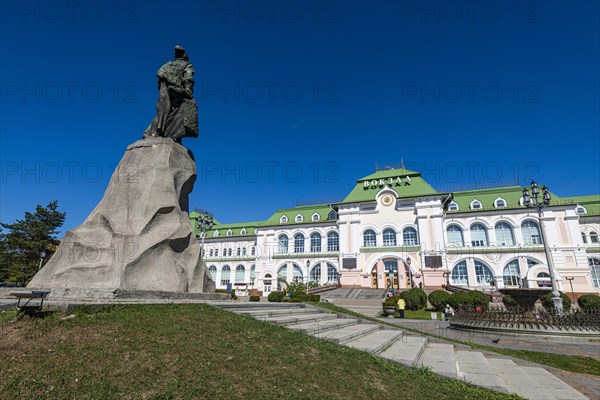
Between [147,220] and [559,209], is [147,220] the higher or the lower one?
the lower one

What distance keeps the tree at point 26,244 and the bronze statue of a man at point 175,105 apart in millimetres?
32714

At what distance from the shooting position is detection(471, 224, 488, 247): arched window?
41125 mm

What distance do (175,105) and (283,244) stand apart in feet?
138

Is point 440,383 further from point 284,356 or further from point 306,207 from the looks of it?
point 306,207

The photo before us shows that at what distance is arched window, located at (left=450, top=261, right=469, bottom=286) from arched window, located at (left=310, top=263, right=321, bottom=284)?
713 inches

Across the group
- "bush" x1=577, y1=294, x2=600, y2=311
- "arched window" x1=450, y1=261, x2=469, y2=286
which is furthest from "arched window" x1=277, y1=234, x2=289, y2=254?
"bush" x1=577, y1=294, x2=600, y2=311

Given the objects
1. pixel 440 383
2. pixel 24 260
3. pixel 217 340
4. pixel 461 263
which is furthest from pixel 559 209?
pixel 24 260

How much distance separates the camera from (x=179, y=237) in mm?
9500

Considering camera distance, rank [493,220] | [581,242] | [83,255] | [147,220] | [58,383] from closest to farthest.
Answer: [58,383] < [83,255] < [147,220] < [581,242] < [493,220]

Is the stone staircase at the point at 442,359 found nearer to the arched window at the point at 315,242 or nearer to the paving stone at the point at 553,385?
the paving stone at the point at 553,385

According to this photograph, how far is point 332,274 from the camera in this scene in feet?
156

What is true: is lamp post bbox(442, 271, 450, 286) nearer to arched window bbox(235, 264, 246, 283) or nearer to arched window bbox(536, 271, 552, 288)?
arched window bbox(536, 271, 552, 288)

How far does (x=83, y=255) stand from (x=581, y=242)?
156ft

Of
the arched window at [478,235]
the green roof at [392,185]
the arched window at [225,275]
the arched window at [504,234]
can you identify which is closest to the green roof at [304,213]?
the green roof at [392,185]
